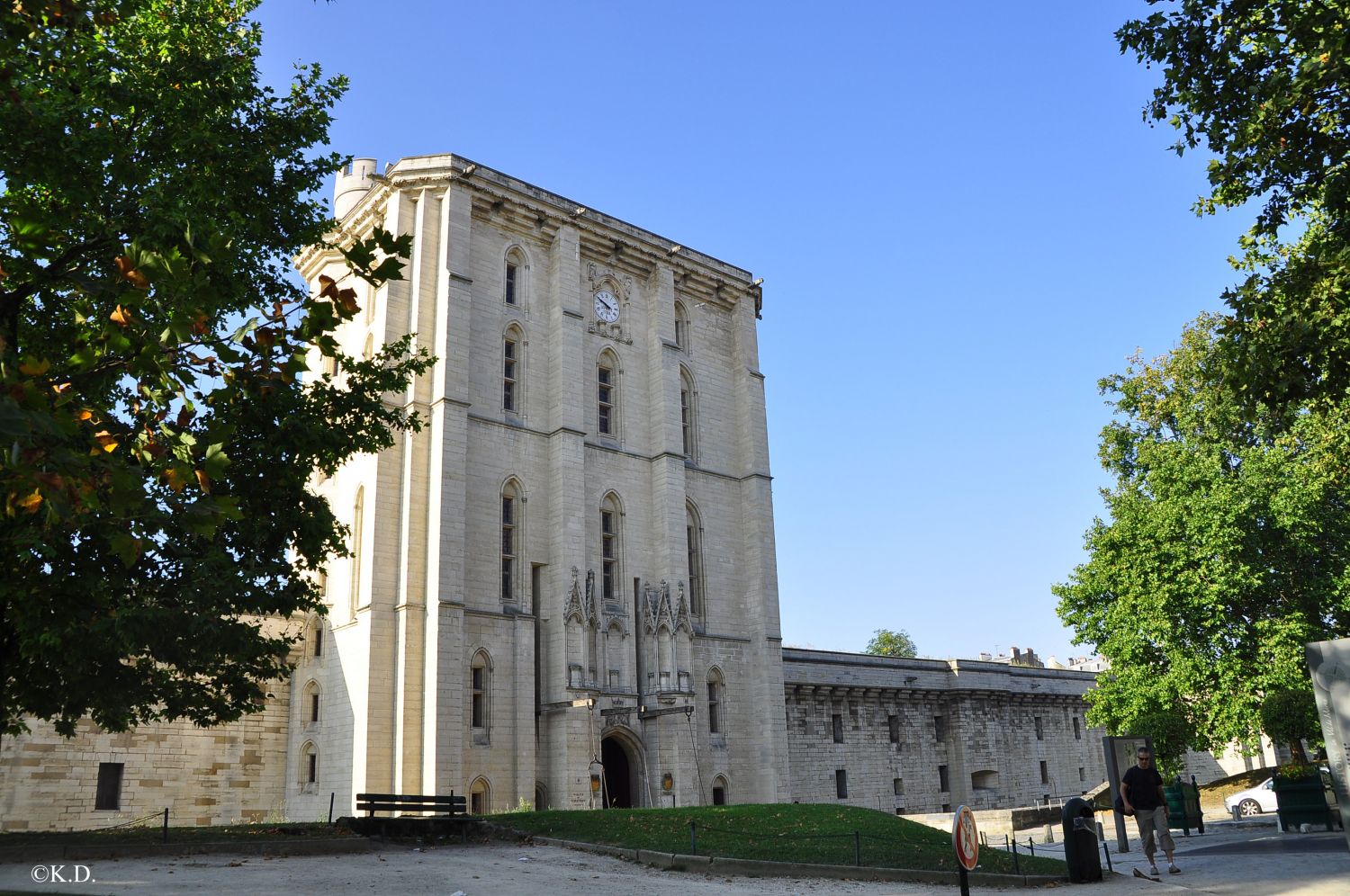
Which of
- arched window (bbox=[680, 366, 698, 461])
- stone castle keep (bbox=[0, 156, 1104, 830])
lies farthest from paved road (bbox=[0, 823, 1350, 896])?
arched window (bbox=[680, 366, 698, 461])

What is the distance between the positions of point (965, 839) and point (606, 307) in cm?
2873

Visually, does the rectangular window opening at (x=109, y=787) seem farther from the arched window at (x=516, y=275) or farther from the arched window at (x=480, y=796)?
the arched window at (x=516, y=275)

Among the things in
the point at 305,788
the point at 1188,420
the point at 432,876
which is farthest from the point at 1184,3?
the point at 305,788

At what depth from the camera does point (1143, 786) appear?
14.6m

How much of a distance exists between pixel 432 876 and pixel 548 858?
3394 mm

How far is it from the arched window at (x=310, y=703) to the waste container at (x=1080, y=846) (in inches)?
945

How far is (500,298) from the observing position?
106ft

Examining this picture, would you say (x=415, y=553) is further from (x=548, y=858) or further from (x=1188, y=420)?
(x=1188, y=420)

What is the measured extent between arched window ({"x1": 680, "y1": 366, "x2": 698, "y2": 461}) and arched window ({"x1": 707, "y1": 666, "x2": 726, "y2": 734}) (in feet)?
25.4

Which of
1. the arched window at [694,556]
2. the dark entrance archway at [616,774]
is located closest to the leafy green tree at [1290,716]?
the arched window at [694,556]

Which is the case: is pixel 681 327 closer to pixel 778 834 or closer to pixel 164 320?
pixel 778 834

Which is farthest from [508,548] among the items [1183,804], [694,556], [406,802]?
[1183,804]

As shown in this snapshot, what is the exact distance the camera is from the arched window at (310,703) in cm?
3116

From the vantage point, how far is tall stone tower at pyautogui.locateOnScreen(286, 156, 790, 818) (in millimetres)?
27953
